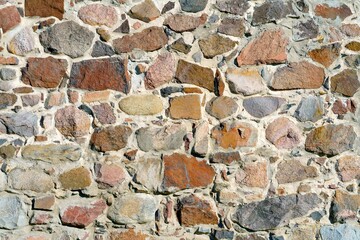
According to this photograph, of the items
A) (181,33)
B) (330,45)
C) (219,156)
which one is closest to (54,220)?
(219,156)

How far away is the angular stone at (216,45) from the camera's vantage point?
3.45 meters

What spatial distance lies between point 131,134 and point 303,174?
0.98 meters

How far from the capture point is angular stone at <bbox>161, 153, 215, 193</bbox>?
133 inches

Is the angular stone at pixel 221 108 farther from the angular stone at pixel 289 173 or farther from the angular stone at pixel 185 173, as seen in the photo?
the angular stone at pixel 289 173

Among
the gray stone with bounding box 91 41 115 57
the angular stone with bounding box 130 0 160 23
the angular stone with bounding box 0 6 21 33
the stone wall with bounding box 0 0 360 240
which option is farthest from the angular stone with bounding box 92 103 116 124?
the angular stone with bounding box 0 6 21 33

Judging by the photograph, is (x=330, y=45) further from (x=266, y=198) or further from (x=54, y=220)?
(x=54, y=220)

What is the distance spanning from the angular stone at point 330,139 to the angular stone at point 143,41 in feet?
3.23

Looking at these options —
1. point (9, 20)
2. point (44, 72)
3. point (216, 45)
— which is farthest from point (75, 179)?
point (216, 45)

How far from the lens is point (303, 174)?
341 centimetres

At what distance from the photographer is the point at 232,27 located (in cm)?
346

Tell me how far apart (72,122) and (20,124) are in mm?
284

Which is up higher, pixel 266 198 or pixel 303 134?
pixel 303 134

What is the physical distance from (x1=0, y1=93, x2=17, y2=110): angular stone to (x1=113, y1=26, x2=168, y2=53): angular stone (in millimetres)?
633

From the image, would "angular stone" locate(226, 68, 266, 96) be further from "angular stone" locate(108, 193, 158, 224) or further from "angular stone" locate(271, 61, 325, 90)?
"angular stone" locate(108, 193, 158, 224)
